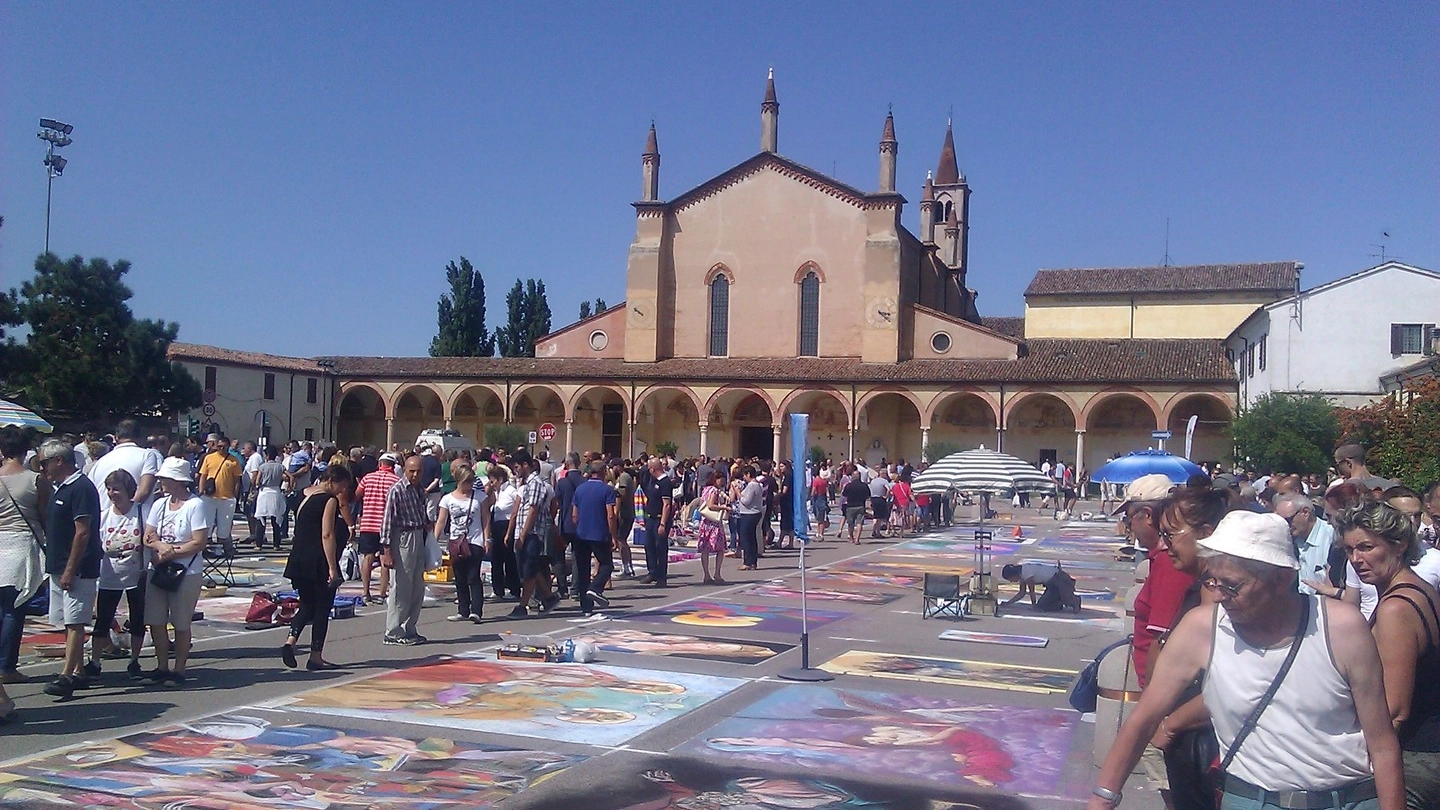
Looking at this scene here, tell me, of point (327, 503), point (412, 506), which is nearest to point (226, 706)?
point (327, 503)

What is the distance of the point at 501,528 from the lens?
1293 centimetres

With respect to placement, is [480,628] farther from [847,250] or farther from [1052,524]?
[847,250]

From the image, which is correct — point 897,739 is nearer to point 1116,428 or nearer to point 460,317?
point 1116,428

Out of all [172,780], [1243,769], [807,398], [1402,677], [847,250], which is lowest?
[172,780]

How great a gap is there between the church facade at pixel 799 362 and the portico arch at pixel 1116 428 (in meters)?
0.05

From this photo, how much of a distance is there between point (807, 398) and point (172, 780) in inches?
1575

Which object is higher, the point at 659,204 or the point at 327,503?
the point at 659,204

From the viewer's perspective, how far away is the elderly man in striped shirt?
33.7 ft

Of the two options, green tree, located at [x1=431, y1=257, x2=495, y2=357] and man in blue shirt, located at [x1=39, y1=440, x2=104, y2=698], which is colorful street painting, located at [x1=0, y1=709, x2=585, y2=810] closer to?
man in blue shirt, located at [x1=39, y1=440, x2=104, y2=698]

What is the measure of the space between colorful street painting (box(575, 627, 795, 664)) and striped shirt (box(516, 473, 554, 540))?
4.95 feet

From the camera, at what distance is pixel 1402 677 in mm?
3576

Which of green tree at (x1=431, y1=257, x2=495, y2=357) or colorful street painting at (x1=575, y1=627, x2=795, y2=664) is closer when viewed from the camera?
colorful street painting at (x1=575, y1=627, x2=795, y2=664)

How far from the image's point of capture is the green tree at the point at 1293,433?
2733 centimetres

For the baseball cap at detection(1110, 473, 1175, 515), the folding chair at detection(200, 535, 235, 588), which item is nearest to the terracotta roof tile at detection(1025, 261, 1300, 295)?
the folding chair at detection(200, 535, 235, 588)
